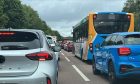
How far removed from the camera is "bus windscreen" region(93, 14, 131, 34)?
24.8m

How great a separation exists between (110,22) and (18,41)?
1674cm

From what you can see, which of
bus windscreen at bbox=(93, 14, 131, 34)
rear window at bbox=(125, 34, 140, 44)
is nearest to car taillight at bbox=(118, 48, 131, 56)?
rear window at bbox=(125, 34, 140, 44)

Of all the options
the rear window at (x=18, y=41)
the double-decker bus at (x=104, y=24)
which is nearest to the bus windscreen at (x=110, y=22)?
the double-decker bus at (x=104, y=24)

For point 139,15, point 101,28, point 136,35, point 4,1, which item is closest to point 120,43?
point 136,35

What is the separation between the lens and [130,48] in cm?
1273

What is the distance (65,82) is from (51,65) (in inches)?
263

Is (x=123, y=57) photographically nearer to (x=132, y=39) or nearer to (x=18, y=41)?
(x=132, y=39)

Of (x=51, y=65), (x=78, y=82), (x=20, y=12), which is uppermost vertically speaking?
(x=20, y=12)

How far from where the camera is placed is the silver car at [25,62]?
323 inches

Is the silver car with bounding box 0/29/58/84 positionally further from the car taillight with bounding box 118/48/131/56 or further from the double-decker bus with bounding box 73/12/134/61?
the double-decker bus with bounding box 73/12/134/61

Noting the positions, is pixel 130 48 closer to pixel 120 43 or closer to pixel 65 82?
pixel 120 43

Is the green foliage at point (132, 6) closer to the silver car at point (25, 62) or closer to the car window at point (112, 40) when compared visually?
the car window at point (112, 40)

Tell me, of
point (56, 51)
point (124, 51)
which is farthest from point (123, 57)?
point (56, 51)

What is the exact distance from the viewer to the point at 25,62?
8242mm
